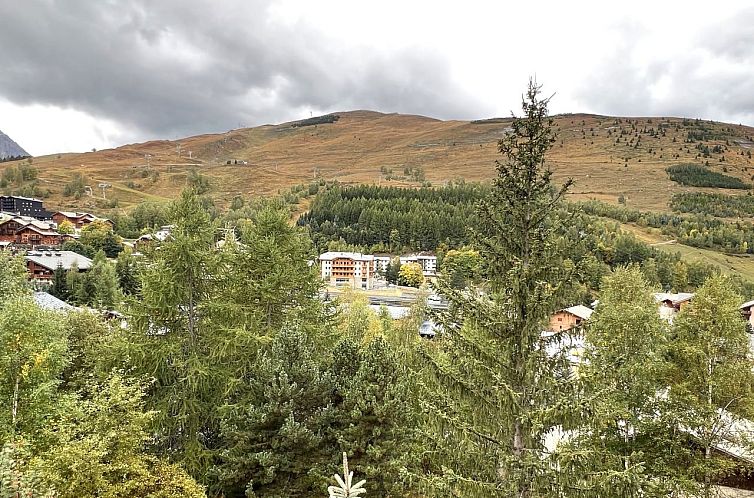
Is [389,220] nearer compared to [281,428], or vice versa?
[281,428]

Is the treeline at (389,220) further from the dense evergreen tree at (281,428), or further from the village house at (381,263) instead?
the dense evergreen tree at (281,428)

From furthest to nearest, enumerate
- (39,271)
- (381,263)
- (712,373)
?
(381,263) → (39,271) → (712,373)

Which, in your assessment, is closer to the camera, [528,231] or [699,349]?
[528,231]

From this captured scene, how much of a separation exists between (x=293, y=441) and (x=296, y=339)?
10.6 feet

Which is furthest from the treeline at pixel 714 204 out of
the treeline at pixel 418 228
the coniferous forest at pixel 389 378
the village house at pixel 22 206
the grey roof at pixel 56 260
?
the village house at pixel 22 206

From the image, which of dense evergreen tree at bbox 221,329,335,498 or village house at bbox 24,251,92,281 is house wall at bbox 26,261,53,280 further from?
dense evergreen tree at bbox 221,329,335,498

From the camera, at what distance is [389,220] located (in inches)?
5408

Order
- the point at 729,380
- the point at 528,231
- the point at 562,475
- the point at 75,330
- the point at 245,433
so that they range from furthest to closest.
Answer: the point at 75,330 < the point at 729,380 < the point at 245,433 < the point at 528,231 < the point at 562,475

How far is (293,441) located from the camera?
45.5 ft

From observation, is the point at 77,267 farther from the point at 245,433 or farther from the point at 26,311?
the point at 245,433

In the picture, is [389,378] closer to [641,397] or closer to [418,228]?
[641,397]

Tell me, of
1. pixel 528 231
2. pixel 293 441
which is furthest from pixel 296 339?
pixel 528 231

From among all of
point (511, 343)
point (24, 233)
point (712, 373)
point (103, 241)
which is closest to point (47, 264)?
point (103, 241)

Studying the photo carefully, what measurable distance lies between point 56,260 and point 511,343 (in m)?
79.3
